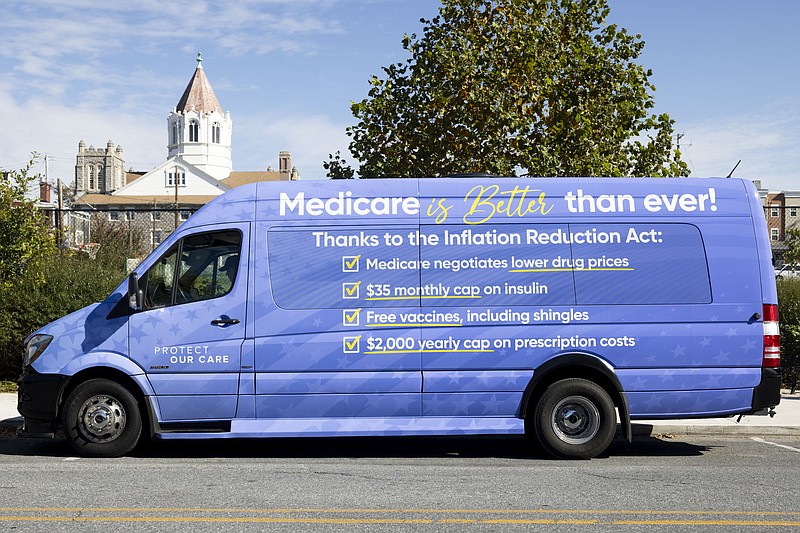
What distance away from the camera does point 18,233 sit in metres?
13.8

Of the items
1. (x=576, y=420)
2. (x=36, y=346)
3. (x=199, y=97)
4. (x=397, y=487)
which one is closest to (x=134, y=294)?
(x=36, y=346)

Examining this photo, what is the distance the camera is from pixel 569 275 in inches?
359

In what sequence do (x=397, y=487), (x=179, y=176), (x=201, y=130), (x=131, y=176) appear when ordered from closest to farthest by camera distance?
(x=397, y=487), (x=179, y=176), (x=201, y=130), (x=131, y=176)

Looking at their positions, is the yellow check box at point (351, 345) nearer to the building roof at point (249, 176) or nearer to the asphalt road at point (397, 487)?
the asphalt road at point (397, 487)

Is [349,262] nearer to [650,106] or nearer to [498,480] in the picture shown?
[498,480]

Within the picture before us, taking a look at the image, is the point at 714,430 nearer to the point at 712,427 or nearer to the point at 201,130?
the point at 712,427

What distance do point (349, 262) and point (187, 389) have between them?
6.61 ft

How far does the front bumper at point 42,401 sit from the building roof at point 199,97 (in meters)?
118

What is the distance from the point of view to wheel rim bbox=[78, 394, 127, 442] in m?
8.97

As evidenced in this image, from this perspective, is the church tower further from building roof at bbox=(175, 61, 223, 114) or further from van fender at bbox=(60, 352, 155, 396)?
van fender at bbox=(60, 352, 155, 396)

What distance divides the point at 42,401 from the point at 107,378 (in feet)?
2.13

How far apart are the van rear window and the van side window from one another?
0.44 m

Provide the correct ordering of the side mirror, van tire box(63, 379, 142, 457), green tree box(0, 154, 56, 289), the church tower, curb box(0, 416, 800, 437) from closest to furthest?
the side mirror
van tire box(63, 379, 142, 457)
curb box(0, 416, 800, 437)
green tree box(0, 154, 56, 289)
the church tower

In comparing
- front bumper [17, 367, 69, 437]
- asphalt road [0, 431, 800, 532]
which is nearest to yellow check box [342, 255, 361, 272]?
asphalt road [0, 431, 800, 532]
